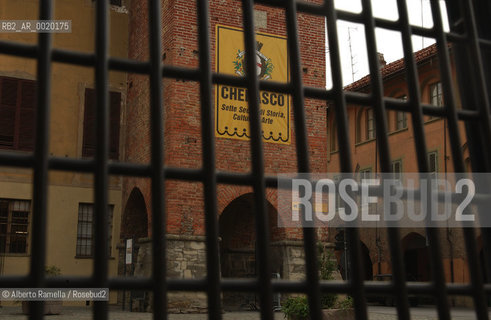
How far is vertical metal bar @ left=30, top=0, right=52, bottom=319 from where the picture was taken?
4.51 feet

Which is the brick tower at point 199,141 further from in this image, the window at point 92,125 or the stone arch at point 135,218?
the window at point 92,125

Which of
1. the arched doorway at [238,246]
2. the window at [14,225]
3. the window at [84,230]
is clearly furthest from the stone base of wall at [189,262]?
the window at [14,225]

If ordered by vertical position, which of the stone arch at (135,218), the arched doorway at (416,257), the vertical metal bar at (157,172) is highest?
the stone arch at (135,218)

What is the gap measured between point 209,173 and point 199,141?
47.7ft

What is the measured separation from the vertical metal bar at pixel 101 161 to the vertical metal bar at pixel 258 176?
37 centimetres

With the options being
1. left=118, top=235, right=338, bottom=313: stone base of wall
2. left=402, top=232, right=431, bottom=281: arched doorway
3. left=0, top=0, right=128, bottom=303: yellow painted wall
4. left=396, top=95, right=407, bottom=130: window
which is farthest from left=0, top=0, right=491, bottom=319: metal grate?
left=396, top=95, right=407, bottom=130: window

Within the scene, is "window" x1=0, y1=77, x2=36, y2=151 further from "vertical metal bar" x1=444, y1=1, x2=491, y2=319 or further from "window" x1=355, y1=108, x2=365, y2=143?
"vertical metal bar" x1=444, y1=1, x2=491, y2=319

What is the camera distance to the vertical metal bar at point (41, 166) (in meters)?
1.38

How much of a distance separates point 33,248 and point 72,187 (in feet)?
55.8

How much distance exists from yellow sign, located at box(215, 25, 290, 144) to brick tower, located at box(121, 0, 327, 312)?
0.09ft

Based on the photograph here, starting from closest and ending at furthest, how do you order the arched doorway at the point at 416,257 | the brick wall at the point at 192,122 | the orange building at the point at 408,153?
the brick wall at the point at 192,122 → the orange building at the point at 408,153 → the arched doorway at the point at 416,257

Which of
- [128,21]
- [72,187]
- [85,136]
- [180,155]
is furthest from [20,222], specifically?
[128,21]

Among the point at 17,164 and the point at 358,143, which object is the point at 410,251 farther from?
the point at 17,164

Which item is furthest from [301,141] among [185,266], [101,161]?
[185,266]
